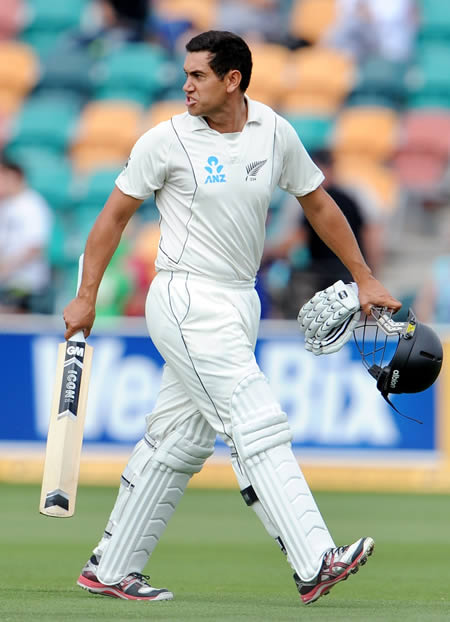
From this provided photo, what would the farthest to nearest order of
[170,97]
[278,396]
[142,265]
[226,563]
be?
[170,97], [142,265], [278,396], [226,563]

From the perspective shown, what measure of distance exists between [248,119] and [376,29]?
10.7 meters

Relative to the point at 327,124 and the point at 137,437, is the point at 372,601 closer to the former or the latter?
the point at 137,437

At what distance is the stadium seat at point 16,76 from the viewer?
1644 centimetres

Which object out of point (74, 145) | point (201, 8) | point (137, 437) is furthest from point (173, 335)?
point (201, 8)

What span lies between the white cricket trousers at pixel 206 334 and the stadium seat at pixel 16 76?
1163 cm

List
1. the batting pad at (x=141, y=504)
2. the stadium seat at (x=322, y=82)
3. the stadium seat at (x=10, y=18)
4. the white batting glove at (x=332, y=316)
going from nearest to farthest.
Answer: the white batting glove at (x=332, y=316), the batting pad at (x=141, y=504), the stadium seat at (x=322, y=82), the stadium seat at (x=10, y=18)

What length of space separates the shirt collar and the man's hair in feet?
0.56

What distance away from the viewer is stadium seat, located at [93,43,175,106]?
52.7 feet

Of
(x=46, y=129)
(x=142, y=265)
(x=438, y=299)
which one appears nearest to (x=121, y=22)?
(x=46, y=129)

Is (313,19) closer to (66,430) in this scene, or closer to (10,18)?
(10,18)

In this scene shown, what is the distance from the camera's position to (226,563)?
23.2 ft

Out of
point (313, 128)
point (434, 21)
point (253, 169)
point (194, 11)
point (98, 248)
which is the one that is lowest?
point (98, 248)

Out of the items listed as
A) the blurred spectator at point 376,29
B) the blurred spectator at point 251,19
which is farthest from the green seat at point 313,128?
the blurred spectator at point 251,19

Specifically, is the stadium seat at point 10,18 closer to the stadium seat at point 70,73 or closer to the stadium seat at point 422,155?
the stadium seat at point 70,73
